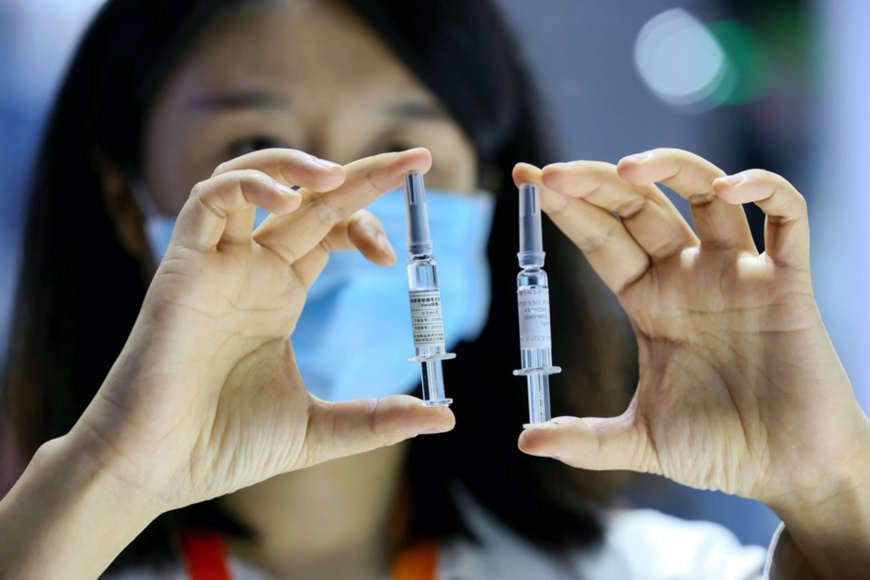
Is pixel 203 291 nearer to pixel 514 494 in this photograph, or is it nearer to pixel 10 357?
pixel 10 357

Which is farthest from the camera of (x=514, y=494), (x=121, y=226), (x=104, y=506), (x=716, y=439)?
(x=514, y=494)

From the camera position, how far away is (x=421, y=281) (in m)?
1.11

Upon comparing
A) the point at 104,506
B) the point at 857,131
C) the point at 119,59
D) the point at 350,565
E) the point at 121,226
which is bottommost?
the point at 350,565

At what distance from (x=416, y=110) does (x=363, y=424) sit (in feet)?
2.64

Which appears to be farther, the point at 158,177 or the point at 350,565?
the point at 350,565

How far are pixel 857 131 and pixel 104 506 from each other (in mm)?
2048

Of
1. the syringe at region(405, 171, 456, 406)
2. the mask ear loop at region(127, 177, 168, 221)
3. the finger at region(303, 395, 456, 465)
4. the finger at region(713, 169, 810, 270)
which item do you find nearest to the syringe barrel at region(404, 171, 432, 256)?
the syringe at region(405, 171, 456, 406)

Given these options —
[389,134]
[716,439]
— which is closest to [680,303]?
[716,439]

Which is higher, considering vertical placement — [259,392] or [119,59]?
[119,59]

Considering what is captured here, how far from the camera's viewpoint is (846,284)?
2.08 m

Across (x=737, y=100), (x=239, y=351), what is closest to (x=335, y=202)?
(x=239, y=351)

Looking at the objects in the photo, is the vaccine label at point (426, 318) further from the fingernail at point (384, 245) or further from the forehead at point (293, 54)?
the forehead at point (293, 54)

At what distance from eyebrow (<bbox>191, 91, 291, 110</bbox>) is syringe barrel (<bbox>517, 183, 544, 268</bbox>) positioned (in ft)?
2.39

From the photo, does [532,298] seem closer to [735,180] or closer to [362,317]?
[735,180]
